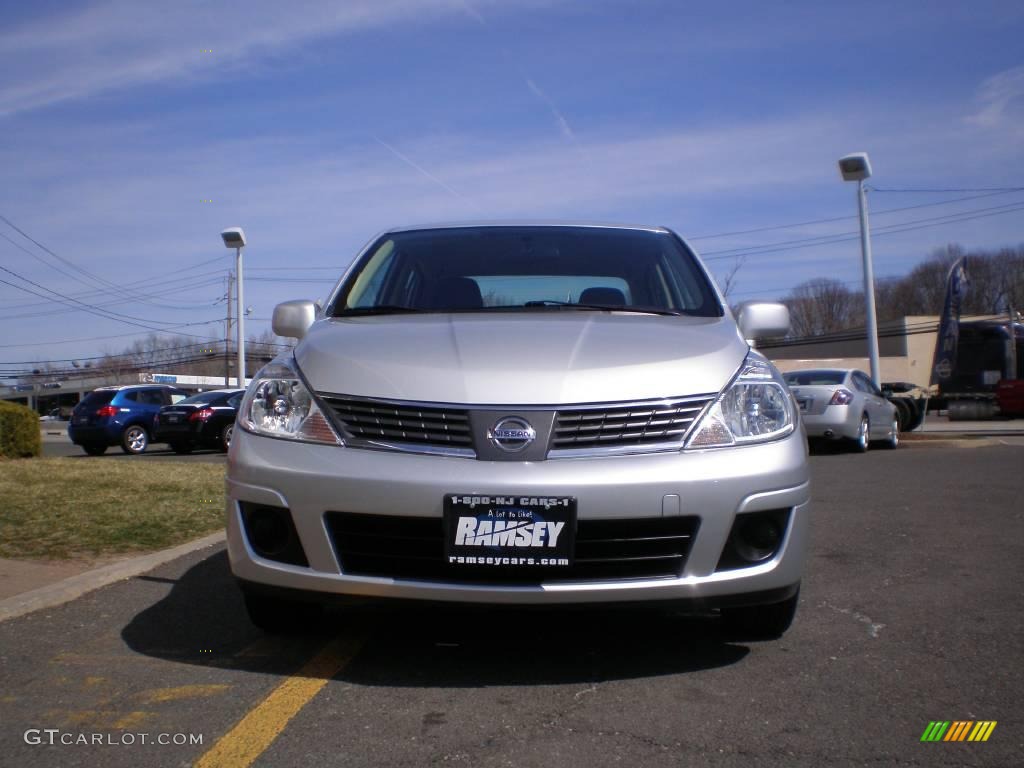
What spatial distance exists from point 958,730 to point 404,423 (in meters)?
1.85

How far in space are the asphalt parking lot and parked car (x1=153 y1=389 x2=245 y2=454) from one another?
47.8 feet

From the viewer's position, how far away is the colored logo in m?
2.70

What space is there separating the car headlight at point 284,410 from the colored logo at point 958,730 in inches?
76.6

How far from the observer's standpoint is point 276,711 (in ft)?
9.61

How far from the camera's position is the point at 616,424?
3.16m

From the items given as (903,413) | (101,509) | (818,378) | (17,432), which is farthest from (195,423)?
(903,413)

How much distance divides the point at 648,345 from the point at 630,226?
1.70m

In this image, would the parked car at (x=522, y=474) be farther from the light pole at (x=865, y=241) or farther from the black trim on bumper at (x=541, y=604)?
the light pole at (x=865, y=241)

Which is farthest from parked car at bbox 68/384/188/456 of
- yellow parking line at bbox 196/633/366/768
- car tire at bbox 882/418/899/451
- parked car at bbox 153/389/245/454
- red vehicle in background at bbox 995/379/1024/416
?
red vehicle in background at bbox 995/379/1024/416

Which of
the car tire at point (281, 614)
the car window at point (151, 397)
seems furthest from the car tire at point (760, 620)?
the car window at point (151, 397)

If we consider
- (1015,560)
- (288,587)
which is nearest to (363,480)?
(288,587)

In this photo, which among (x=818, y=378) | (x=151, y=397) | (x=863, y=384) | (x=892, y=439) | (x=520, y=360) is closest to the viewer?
(x=520, y=360)

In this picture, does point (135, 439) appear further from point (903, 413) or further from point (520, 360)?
point (520, 360)

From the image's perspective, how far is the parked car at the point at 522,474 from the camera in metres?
3.02
